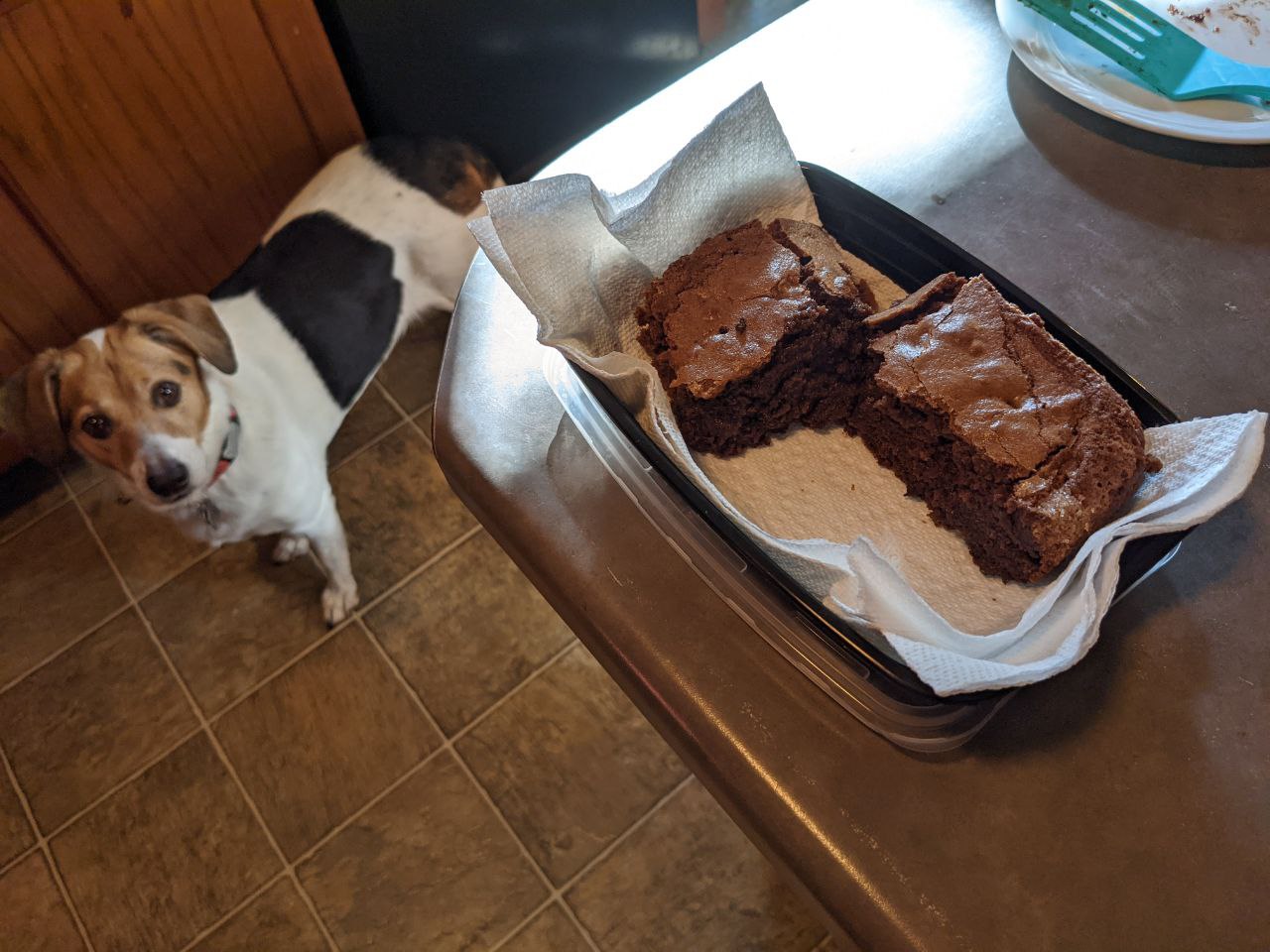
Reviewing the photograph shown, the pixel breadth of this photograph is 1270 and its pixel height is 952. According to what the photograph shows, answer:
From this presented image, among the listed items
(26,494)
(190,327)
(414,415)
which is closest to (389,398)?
(414,415)

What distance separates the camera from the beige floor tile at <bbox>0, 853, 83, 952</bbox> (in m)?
1.62

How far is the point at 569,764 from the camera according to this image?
1.70 m

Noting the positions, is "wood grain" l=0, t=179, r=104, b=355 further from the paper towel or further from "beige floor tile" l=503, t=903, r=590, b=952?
"beige floor tile" l=503, t=903, r=590, b=952

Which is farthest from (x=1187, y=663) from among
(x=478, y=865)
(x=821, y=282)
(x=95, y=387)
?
(x=95, y=387)

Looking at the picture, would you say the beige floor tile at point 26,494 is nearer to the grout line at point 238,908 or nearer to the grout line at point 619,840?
the grout line at point 238,908

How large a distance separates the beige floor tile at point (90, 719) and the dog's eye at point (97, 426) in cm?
65

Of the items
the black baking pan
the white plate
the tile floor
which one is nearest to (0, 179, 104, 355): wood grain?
the tile floor

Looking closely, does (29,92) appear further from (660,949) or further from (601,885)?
(660,949)

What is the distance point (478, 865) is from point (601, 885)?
0.23 metres

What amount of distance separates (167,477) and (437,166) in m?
0.83

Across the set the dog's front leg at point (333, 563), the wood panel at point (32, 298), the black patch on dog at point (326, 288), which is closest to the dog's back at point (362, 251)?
the black patch on dog at point (326, 288)

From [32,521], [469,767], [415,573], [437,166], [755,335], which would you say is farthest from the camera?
[32,521]

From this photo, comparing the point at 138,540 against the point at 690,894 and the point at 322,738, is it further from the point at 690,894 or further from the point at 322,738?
the point at 690,894

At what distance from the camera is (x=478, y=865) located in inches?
63.9
